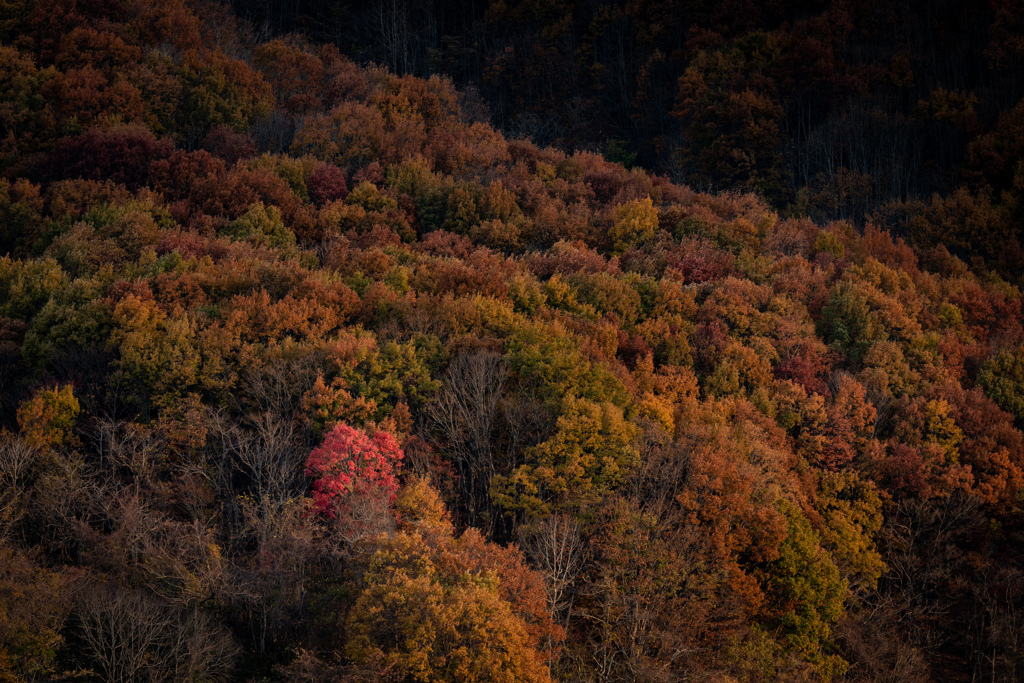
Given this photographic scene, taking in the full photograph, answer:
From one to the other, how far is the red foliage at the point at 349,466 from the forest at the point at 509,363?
0.14 metres

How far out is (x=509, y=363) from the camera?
38750 millimetres

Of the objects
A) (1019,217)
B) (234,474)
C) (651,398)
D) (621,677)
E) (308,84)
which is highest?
(308,84)

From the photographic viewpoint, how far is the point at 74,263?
4891cm

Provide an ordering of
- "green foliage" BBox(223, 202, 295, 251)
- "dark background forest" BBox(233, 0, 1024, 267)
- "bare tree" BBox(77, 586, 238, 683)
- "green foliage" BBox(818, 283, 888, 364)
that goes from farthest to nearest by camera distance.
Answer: "dark background forest" BBox(233, 0, 1024, 267) → "green foliage" BBox(223, 202, 295, 251) → "green foliage" BBox(818, 283, 888, 364) → "bare tree" BBox(77, 586, 238, 683)

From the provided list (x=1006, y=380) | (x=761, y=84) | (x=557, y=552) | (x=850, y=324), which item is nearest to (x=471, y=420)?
(x=557, y=552)

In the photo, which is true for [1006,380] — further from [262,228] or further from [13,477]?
[13,477]

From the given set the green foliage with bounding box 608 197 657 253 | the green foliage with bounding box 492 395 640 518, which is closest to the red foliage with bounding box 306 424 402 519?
the green foliage with bounding box 492 395 640 518

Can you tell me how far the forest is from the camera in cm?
2823

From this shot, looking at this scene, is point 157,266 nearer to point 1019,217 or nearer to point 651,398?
point 651,398

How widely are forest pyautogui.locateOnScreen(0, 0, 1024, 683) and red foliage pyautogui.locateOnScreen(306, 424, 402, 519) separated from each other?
0.14 meters

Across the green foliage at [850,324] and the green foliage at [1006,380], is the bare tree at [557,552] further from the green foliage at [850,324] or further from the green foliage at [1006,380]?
the green foliage at [1006,380]

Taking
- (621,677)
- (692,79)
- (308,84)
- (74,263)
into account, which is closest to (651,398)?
(621,677)

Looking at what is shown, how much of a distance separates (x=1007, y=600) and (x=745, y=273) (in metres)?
22.5

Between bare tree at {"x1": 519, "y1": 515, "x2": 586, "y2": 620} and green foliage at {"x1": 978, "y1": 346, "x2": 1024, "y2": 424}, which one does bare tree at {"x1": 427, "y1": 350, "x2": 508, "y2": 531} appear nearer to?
bare tree at {"x1": 519, "y1": 515, "x2": 586, "y2": 620}
